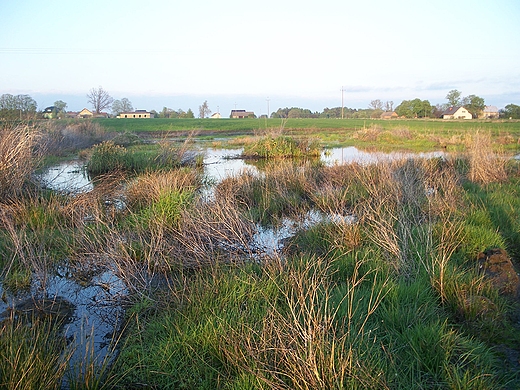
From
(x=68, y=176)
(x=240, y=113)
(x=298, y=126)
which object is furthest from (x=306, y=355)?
(x=240, y=113)

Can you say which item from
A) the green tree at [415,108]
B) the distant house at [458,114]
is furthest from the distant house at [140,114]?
the distant house at [458,114]

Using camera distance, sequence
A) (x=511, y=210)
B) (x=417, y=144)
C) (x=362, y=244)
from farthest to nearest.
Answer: (x=417, y=144), (x=511, y=210), (x=362, y=244)

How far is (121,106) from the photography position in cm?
10956

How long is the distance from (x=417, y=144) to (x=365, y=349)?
26235 millimetres

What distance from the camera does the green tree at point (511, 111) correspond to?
65350 mm

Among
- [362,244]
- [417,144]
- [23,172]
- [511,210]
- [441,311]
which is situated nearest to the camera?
[441,311]

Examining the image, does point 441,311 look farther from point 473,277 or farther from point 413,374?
point 413,374

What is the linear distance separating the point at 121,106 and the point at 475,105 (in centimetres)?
8150

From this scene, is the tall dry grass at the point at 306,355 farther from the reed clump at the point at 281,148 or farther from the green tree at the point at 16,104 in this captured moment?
the green tree at the point at 16,104

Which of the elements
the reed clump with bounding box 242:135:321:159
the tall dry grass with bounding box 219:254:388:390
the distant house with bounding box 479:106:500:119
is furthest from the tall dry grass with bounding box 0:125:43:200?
the distant house with bounding box 479:106:500:119

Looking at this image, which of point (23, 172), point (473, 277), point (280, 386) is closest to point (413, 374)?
point (280, 386)

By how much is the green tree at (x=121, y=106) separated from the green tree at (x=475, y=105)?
7961 cm

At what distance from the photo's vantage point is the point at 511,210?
797 cm

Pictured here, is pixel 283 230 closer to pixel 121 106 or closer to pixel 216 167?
pixel 216 167
